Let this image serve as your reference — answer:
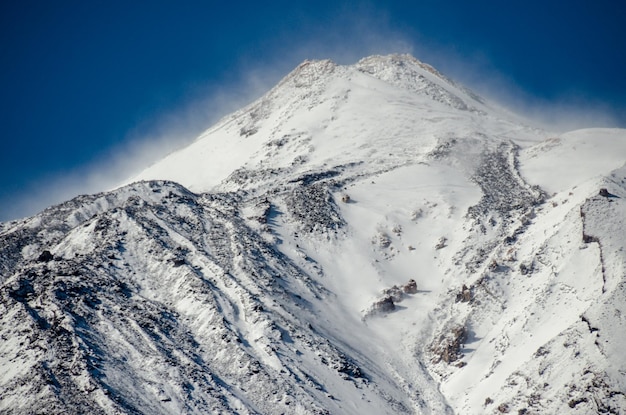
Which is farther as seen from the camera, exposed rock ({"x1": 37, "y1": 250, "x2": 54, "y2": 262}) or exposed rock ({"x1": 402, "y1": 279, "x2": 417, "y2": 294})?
exposed rock ({"x1": 402, "y1": 279, "x2": 417, "y2": 294})

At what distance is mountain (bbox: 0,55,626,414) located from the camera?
137 feet

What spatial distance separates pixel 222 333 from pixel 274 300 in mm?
7654

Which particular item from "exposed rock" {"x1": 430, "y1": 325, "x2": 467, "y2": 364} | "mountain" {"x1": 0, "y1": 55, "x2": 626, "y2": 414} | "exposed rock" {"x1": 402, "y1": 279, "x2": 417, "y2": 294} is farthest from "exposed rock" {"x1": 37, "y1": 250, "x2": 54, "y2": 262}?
"exposed rock" {"x1": 430, "y1": 325, "x2": 467, "y2": 364}

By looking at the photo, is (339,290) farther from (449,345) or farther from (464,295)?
(449,345)

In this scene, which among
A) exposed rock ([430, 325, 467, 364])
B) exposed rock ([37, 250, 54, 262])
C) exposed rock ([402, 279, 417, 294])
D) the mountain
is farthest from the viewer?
exposed rock ([402, 279, 417, 294])

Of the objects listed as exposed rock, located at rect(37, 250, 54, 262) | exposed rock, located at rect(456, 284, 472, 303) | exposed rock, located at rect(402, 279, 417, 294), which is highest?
exposed rock, located at rect(37, 250, 54, 262)

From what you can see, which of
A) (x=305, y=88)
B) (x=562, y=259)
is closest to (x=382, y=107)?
(x=305, y=88)

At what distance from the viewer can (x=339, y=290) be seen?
6103cm

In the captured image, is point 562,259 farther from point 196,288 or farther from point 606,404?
point 196,288

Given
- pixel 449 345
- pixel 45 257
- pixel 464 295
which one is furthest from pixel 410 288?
pixel 45 257

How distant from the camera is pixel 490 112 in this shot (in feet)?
416

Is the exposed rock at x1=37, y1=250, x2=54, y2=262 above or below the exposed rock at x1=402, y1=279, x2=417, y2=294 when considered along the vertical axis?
above

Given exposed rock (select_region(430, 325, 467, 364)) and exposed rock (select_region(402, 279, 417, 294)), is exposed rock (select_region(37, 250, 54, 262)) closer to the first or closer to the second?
exposed rock (select_region(402, 279, 417, 294))

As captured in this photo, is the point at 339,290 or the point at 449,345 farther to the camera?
the point at 339,290
